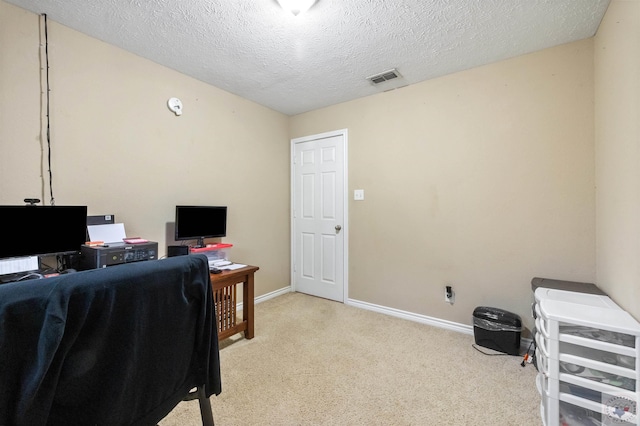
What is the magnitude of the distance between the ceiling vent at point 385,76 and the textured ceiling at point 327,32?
0.06 m

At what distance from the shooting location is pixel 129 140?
2295 mm

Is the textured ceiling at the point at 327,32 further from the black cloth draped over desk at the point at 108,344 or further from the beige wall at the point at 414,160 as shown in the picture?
the black cloth draped over desk at the point at 108,344

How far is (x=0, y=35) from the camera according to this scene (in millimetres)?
1715

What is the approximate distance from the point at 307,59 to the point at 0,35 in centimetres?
199

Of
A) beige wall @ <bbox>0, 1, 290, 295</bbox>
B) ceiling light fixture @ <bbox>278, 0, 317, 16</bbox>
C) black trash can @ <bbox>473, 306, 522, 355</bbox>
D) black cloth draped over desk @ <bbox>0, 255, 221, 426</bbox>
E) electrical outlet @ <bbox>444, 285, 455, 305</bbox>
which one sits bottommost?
black trash can @ <bbox>473, 306, 522, 355</bbox>

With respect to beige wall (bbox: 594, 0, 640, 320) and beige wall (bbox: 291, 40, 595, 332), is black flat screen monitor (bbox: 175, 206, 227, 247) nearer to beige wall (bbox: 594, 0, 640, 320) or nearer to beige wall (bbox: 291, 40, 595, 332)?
beige wall (bbox: 291, 40, 595, 332)

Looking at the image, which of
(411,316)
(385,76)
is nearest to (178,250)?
(411,316)

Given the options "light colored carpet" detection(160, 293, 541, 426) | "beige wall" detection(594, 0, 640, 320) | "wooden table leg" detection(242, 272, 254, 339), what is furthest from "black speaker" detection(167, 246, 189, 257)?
"beige wall" detection(594, 0, 640, 320)

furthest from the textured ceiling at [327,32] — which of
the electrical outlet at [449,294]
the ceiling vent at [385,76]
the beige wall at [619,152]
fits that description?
the electrical outlet at [449,294]

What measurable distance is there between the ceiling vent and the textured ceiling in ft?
0.21

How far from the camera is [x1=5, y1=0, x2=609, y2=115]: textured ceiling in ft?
5.83

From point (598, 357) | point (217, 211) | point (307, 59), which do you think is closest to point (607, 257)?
point (598, 357)

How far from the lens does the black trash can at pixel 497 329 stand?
85.5 inches

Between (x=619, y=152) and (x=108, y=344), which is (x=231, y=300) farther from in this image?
(x=619, y=152)
